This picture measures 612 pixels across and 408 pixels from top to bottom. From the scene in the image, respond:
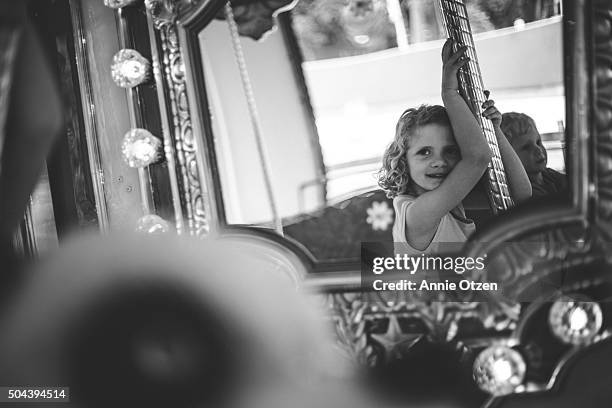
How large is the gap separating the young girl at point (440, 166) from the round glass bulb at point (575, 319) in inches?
7.2

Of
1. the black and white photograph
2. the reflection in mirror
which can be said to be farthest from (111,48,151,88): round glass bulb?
the reflection in mirror

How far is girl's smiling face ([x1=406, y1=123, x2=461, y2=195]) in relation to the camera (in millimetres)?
1158

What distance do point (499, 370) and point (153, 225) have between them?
26.7 inches

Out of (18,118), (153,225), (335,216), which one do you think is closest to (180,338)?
(153,225)

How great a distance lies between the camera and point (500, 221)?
114cm

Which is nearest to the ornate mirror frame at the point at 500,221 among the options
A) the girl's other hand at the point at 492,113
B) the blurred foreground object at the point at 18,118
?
the girl's other hand at the point at 492,113

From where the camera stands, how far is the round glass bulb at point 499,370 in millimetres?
1125

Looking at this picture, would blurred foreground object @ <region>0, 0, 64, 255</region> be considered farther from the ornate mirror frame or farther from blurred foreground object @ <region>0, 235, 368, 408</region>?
the ornate mirror frame

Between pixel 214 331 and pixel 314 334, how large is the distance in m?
0.18

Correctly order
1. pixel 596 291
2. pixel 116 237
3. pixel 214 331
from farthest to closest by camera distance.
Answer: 1. pixel 116 237
2. pixel 214 331
3. pixel 596 291

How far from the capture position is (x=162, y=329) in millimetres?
1221

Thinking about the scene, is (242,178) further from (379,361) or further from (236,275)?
(379,361)

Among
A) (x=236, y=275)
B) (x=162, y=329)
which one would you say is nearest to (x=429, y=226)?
(x=236, y=275)

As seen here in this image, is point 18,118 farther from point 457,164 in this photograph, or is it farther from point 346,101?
point 457,164
